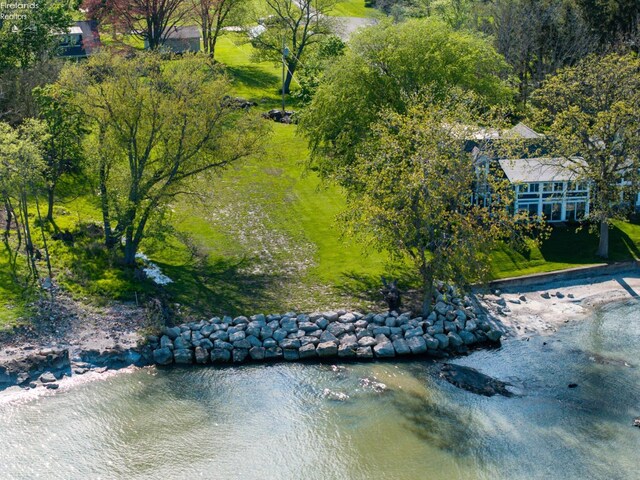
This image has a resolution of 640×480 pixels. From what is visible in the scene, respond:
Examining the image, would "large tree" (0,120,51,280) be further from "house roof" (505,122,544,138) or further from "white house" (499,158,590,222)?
"house roof" (505,122,544,138)

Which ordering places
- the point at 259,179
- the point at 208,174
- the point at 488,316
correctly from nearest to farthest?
the point at 488,316
the point at 208,174
the point at 259,179

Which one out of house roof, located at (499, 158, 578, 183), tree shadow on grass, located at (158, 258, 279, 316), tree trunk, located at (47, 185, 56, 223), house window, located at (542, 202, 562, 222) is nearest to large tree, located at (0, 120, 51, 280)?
tree trunk, located at (47, 185, 56, 223)

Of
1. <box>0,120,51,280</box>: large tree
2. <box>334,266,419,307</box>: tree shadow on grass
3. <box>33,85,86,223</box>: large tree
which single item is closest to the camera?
<box>0,120,51,280</box>: large tree

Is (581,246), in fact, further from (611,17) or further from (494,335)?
(611,17)

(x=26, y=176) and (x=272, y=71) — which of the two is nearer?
(x=26, y=176)

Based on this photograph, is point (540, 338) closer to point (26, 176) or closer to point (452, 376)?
point (452, 376)

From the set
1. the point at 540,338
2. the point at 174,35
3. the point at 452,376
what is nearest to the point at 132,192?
the point at 452,376

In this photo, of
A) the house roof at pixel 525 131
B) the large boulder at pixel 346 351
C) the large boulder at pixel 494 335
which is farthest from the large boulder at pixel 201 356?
the house roof at pixel 525 131

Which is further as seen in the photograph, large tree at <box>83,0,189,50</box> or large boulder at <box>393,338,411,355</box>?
large tree at <box>83,0,189,50</box>
